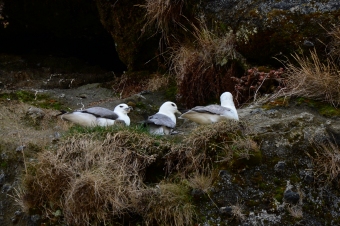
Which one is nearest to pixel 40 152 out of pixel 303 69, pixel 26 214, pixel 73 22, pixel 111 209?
pixel 26 214

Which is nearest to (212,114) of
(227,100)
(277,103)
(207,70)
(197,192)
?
(227,100)

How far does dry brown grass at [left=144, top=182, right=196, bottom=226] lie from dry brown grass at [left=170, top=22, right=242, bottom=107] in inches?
123

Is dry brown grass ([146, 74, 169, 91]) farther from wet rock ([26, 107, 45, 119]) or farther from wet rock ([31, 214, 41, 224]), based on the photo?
wet rock ([31, 214, 41, 224])

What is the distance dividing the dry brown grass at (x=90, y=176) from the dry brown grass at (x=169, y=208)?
227mm

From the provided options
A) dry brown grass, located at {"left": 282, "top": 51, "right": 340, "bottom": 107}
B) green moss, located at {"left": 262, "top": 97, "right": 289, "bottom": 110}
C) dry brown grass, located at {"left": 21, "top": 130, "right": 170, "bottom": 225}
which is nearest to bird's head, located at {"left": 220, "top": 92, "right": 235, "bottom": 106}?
green moss, located at {"left": 262, "top": 97, "right": 289, "bottom": 110}

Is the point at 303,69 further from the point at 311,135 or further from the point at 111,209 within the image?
the point at 111,209

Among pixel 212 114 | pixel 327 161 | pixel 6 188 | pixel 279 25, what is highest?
pixel 279 25

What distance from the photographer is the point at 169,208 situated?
6.61m

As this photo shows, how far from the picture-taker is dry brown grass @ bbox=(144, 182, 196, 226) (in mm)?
6539

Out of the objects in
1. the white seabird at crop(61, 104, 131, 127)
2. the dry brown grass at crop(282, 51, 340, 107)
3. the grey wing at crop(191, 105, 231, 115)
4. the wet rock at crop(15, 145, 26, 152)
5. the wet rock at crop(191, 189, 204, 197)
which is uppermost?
the dry brown grass at crop(282, 51, 340, 107)

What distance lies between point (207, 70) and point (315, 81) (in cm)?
186

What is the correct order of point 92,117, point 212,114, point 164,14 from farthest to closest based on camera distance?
point 164,14 → point 92,117 → point 212,114

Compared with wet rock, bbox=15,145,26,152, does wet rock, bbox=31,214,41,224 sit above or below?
below

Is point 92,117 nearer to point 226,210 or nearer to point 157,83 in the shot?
point 226,210
